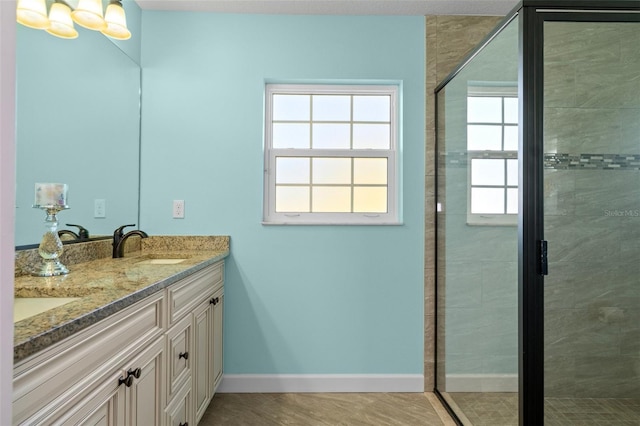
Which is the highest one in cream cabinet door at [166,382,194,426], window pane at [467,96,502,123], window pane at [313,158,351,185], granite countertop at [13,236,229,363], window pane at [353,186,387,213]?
window pane at [467,96,502,123]

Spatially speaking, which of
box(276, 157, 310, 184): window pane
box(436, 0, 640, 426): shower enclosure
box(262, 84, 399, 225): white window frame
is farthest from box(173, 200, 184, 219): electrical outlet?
box(436, 0, 640, 426): shower enclosure

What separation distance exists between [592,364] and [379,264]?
1214 mm

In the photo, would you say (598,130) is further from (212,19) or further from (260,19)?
(212,19)

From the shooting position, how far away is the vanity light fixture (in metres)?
1.44

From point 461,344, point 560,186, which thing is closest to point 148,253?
point 461,344

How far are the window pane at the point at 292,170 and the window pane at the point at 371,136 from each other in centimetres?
38

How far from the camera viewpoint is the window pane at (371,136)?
2.54m

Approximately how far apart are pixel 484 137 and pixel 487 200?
1.01 ft

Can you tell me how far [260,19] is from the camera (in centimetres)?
242

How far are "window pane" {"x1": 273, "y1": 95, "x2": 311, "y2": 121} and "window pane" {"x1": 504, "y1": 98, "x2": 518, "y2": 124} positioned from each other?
1.33 metres

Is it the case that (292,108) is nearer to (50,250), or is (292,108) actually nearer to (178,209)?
(178,209)

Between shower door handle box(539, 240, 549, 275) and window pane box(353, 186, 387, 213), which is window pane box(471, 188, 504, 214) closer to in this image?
shower door handle box(539, 240, 549, 275)

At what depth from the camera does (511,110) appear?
5.03 ft

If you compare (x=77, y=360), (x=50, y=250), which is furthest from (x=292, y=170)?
(x=77, y=360)
